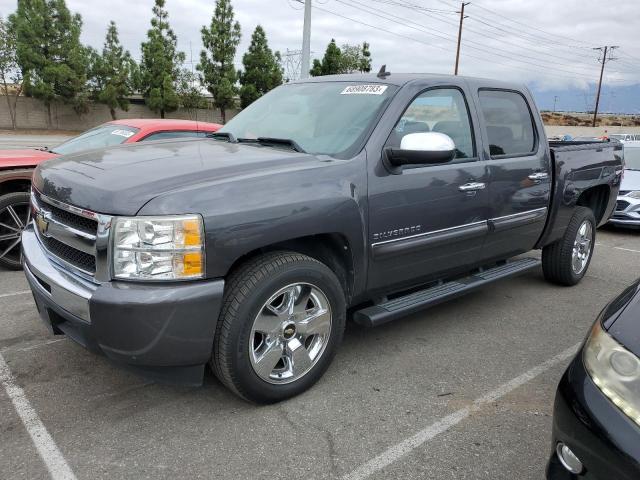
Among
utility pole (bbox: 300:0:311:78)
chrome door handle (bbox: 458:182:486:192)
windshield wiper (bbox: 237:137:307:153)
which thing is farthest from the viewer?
utility pole (bbox: 300:0:311:78)

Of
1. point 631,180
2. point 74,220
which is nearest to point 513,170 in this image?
point 74,220

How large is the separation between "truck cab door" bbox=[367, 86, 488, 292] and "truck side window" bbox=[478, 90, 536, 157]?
256 mm

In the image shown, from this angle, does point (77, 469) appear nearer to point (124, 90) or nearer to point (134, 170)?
point (134, 170)

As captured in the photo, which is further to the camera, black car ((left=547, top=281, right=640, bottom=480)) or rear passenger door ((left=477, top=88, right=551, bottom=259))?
rear passenger door ((left=477, top=88, right=551, bottom=259))

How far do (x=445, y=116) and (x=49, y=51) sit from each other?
123 ft

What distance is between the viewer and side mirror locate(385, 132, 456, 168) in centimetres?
307

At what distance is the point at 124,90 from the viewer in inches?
1470

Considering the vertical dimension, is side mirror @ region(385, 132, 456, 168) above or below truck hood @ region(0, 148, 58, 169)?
above

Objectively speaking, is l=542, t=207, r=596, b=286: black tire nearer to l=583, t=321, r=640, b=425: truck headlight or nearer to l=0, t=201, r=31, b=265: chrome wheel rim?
l=583, t=321, r=640, b=425: truck headlight

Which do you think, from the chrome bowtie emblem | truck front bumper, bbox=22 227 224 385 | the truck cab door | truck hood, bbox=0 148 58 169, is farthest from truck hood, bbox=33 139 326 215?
truck hood, bbox=0 148 58 169

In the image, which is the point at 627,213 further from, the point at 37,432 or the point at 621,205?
the point at 37,432

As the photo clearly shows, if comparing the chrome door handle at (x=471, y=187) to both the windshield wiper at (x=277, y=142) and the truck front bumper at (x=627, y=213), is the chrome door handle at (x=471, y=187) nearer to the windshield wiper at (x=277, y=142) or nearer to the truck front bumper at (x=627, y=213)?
the windshield wiper at (x=277, y=142)

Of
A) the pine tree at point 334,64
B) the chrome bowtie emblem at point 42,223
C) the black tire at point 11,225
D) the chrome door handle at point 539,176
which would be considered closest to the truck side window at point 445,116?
the chrome door handle at point 539,176

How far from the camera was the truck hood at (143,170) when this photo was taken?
2479mm
